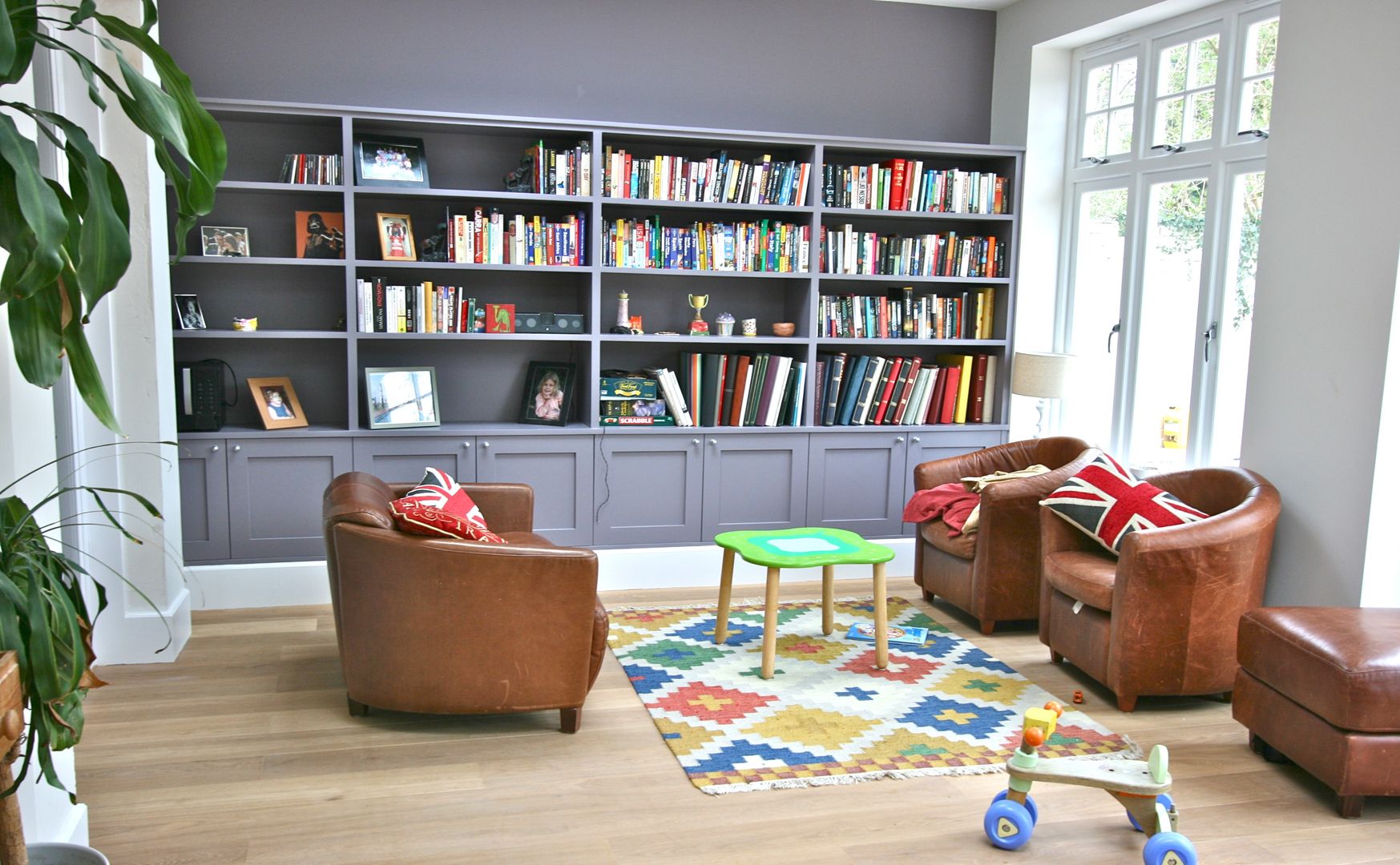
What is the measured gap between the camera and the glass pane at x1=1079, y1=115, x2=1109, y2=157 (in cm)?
563

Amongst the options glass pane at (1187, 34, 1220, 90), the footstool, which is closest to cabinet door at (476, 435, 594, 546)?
the footstool

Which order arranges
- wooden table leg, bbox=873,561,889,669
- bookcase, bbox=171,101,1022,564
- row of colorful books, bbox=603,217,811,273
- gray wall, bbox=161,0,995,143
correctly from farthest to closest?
row of colorful books, bbox=603,217,811,273 → gray wall, bbox=161,0,995,143 → bookcase, bbox=171,101,1022,564 → wooden table leg, bbox=873,561,889,669

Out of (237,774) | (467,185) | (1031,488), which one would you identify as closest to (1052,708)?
(1031,488)

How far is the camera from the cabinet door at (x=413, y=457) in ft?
16.8

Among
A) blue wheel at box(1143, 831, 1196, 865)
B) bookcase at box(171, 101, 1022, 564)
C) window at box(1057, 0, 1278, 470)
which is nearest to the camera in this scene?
blue wheel at box(1143, 831, 1196, 865)

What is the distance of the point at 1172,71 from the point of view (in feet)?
16.9

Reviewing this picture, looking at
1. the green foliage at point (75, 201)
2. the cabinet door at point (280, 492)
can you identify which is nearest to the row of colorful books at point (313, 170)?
the cabinet door at point (280, 492)

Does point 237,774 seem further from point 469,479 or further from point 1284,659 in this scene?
point 1284,659

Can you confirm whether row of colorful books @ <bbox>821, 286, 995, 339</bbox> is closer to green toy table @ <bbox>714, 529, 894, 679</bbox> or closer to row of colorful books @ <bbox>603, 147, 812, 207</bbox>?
row of colorful books @ <bbox>603, 147, 812, 207</bbox>

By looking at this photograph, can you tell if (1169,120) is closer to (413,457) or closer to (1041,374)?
(1041,374)

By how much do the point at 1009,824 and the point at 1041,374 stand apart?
2.87 m

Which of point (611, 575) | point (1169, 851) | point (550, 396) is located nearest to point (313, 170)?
point (550, 396)

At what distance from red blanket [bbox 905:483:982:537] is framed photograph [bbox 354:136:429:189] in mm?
2700

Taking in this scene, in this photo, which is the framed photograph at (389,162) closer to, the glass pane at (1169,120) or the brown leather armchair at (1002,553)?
the brown leather armchair at (1002,553)
